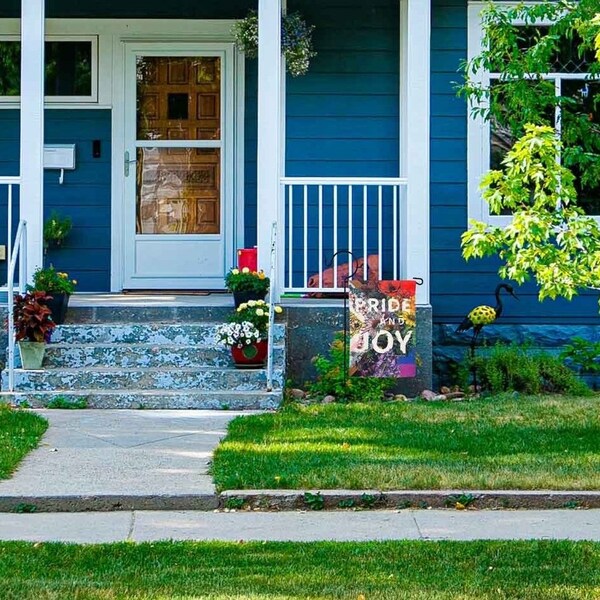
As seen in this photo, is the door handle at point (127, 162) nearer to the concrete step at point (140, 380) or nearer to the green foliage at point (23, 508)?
the concrete step at point (140, 380)

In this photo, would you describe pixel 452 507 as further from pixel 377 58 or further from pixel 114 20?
pixel 114 20

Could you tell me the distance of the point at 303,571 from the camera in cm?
463

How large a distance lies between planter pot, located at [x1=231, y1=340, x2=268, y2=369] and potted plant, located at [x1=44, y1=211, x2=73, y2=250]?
9.00 feet

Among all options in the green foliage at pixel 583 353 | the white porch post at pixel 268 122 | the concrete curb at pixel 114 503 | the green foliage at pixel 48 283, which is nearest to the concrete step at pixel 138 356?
the green foliage at pixel 48 283

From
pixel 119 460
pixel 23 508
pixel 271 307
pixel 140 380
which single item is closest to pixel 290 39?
pixel 271 307

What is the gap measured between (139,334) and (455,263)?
2.91 metres

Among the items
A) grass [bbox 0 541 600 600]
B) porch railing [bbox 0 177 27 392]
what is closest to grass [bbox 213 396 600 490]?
grass [bbox 0 541 600 600]

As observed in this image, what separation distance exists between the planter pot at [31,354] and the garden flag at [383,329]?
2.34 meters

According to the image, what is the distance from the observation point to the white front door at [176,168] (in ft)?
35.9

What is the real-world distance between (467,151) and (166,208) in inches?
111

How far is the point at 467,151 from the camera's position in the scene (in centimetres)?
1039

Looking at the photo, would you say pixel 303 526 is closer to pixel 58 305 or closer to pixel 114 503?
pixel 114 503

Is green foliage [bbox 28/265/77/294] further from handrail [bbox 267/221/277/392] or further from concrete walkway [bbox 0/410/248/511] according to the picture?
handrail [bbox 267/221/277/392]

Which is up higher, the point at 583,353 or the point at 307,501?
the point at 583,353
